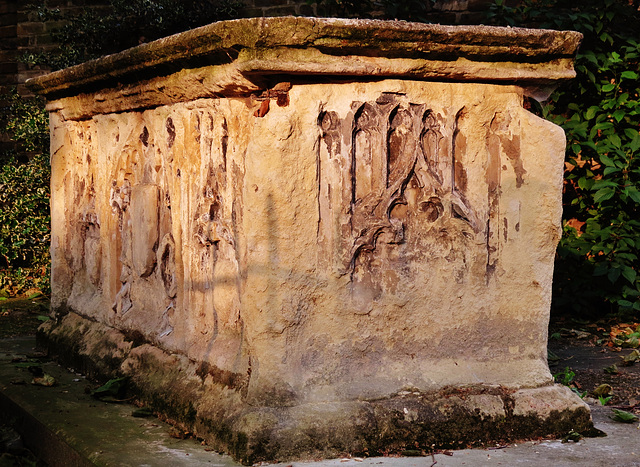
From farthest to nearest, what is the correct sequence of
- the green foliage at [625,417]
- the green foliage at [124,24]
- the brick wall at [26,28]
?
1. the brick wall at [26,28]
2. the green foliage at [124,24]
3. the green foliage at [625,417]

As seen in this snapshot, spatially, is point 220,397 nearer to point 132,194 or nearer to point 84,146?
point 132,194

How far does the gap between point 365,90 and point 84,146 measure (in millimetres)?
1897

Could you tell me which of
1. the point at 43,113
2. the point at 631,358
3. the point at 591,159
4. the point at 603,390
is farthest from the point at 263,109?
the point at 43,113

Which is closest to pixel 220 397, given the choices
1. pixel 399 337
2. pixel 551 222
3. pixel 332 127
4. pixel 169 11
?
pixel 399 337

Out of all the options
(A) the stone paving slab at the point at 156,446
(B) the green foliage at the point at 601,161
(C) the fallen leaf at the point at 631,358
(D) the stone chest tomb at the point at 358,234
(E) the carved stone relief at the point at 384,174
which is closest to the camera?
(A) the stone paving slab at the point at 156,446

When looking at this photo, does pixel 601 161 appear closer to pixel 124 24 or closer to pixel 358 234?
A: pixel 358 234

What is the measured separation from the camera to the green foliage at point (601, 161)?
566cm

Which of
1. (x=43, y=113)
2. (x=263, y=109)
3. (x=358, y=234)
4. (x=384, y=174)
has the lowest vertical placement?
(x=358, y=234)

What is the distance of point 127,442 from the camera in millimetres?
2723

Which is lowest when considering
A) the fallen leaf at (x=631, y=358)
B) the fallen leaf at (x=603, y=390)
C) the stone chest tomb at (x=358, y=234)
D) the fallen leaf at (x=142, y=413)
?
the fallen leaf at (x=631, y=358)

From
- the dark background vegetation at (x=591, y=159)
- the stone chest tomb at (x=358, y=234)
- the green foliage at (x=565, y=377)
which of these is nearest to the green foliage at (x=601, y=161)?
the dark background vegetation at (x=591, y=159)

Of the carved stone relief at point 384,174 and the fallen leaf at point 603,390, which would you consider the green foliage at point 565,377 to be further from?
the carved stone relief at point 384,174

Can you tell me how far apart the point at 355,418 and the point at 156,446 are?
668 mm

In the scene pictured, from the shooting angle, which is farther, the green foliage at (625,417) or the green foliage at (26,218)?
the green foliage at (26,218)
